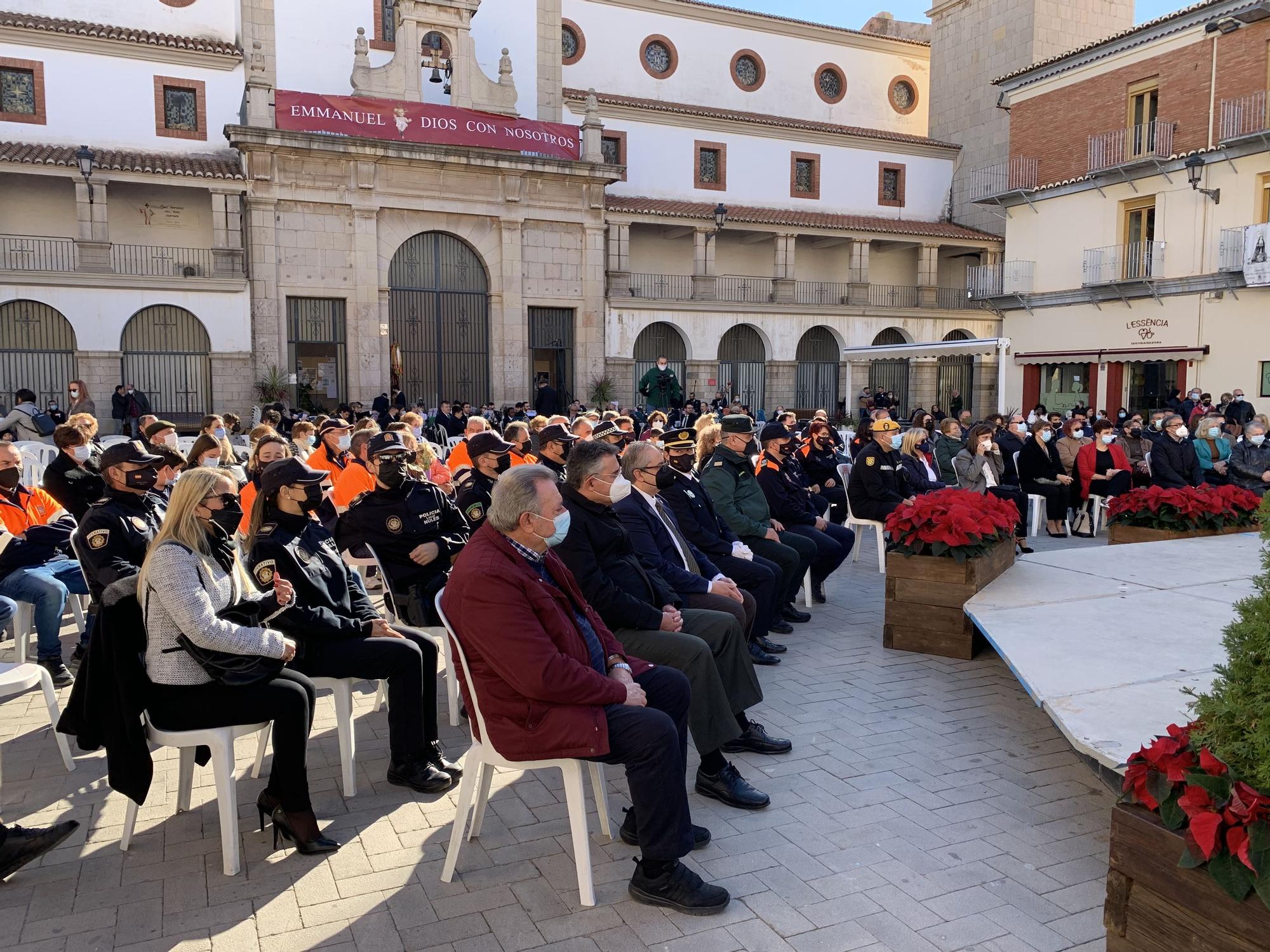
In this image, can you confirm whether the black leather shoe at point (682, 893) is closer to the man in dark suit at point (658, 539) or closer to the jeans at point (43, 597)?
the man in dark suit at point (658, 539)

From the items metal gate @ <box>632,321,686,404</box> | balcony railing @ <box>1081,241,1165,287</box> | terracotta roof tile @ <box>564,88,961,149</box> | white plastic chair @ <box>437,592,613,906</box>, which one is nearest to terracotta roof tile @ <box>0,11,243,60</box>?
terracotta roof tile @ <box>564,88,961,149</box>

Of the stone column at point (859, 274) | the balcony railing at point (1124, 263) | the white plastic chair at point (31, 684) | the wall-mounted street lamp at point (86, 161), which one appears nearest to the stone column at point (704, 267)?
the stone column at point (859, 274)

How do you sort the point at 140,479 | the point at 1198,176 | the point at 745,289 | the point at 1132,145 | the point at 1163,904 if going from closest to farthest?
the point at 1163,904
the point at 140,479
the point at 1198,176
the point at 1132,145
the point at 745,289

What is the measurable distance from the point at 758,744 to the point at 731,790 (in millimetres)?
Answer: 621

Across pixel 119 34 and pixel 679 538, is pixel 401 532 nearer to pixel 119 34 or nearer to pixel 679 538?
pixel 679 538

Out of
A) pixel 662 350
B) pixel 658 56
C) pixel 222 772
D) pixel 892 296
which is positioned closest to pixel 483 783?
pixel 222 772

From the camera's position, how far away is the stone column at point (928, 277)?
31.8 metres

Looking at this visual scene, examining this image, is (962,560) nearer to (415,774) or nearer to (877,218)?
(415,774)

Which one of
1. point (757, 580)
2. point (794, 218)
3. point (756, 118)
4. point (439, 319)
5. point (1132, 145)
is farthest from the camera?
point (756, 118)

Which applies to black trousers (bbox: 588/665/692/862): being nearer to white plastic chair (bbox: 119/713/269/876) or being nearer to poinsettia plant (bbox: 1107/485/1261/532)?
white plastic chair (bbox: 119/713/269/876)

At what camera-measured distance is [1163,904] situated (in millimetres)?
2697

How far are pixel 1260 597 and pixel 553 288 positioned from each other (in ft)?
76.8

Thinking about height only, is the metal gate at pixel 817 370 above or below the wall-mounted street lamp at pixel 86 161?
below

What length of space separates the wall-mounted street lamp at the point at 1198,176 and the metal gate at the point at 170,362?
23.9m
